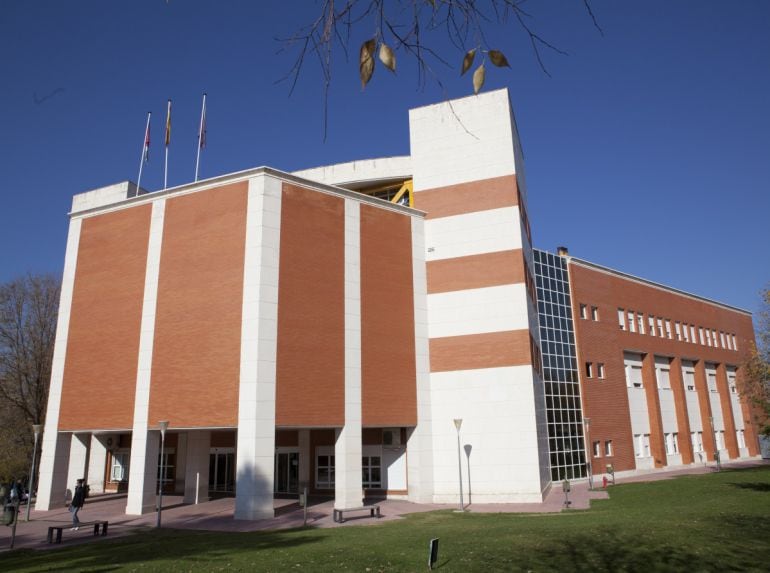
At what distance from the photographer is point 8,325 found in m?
42.1

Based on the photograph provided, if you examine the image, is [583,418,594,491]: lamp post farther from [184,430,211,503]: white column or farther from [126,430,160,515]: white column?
[126,430,160,515]: white column

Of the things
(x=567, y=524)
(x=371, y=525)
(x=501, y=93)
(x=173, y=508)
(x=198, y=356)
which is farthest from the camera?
(x=501, y=93)

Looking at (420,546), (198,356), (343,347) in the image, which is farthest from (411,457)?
(420,546)

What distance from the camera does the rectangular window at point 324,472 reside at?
107 feet

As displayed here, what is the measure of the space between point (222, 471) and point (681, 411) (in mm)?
37516

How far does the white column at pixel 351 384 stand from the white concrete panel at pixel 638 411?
26.6 m

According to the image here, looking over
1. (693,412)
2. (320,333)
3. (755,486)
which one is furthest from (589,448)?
(320,333)

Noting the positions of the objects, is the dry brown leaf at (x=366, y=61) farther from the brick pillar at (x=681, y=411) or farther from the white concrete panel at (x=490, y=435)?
the brick pillar at (x=681, y=411)

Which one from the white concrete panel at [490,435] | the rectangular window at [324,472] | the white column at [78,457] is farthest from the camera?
the rectangular window at [324,472]

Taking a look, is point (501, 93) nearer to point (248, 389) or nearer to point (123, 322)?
point (248, 389)

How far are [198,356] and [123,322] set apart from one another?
211 inches

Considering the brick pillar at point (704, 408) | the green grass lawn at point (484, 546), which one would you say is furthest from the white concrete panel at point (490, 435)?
the brick pillar at point (704, 408)

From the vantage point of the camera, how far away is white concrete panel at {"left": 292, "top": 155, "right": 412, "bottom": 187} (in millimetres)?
34688

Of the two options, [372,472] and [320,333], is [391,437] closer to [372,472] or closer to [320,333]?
[372,472]
